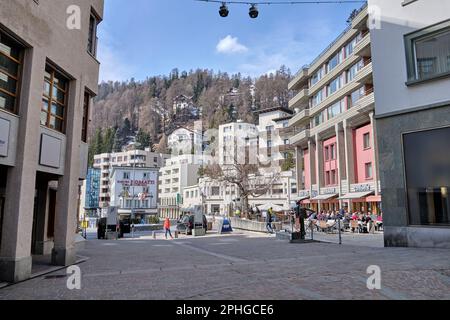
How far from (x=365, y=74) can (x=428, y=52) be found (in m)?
21.5

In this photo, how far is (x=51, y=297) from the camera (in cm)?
741

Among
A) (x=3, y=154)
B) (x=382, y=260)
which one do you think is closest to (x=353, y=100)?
(x=382, y=260)

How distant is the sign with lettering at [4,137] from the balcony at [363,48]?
1296 inches

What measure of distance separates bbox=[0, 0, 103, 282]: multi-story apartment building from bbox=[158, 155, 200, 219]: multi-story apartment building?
88.8m

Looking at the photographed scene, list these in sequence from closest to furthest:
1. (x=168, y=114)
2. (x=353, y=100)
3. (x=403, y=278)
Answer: (x=403, y=278), (x=353, y=100), (x=168, y=114)

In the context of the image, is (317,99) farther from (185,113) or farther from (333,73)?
(185,113)

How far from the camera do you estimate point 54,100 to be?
40.6 feet

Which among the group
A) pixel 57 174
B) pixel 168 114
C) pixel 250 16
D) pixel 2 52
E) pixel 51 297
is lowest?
pixel 51 297

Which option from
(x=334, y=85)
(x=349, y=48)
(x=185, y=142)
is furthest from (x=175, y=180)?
(x=349, y=48)

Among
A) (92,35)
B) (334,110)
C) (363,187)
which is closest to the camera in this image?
(92,35)

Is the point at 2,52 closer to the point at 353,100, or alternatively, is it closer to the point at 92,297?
the point at 92,297

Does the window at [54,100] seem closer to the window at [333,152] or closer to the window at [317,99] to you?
the window at [333,152]
